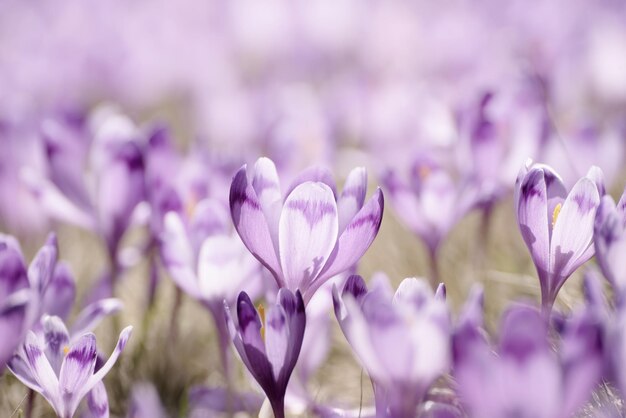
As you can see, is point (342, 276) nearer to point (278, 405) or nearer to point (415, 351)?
point (278, 405)

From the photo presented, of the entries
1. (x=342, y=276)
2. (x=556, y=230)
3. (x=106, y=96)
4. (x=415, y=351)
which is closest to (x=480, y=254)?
(x=342, y=276)

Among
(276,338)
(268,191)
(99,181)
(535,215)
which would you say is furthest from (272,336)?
(99,181)

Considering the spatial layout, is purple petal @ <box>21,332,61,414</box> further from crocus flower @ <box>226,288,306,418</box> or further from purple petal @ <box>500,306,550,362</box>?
purple petal @ <box>500,306,550,362</box>

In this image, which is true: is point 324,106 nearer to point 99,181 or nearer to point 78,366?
point 99,181

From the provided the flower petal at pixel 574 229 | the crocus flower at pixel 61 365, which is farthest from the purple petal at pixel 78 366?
the flower petal at pixel 574 229

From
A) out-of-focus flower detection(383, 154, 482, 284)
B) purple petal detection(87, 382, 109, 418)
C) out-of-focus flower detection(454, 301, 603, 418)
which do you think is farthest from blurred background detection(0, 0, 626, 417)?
out-of-focus flower detection(454, 301, 603, 418)

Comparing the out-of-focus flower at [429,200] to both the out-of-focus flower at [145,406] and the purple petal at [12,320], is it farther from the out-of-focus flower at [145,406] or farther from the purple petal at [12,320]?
the purple petal at [12,320]
